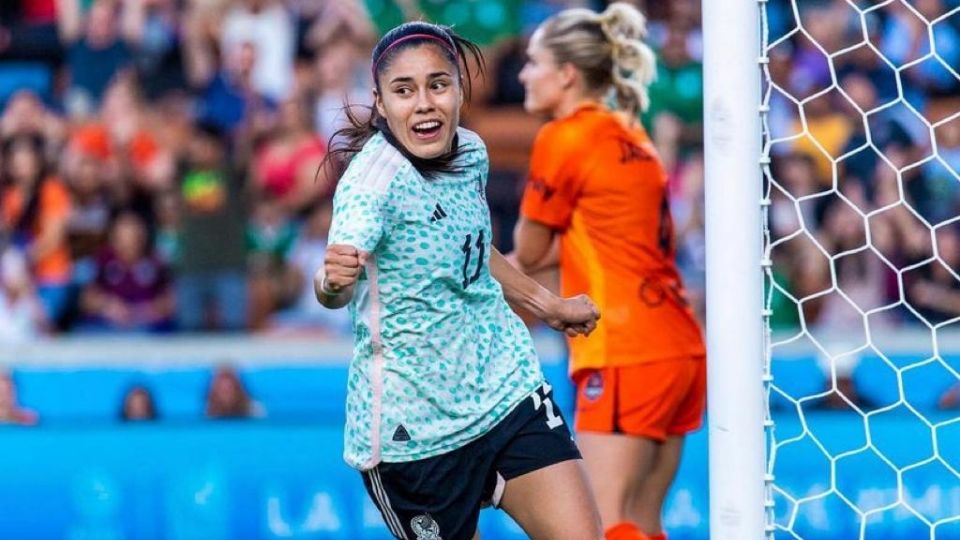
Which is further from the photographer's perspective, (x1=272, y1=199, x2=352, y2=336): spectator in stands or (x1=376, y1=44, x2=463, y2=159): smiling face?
(x1=272, y1=199, x2=352, y2=336): spectator in stands

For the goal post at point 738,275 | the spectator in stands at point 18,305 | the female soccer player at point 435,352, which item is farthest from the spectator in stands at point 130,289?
the goal post at point 738,275

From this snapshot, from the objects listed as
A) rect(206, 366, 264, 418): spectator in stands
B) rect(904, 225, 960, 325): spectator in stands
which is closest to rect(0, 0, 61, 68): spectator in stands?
Result: rect(206, 366, 264, 418): spectator in stands

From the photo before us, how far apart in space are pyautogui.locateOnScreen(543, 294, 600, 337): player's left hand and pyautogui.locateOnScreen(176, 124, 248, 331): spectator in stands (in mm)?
5820

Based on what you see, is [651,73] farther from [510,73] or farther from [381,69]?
[510,73]

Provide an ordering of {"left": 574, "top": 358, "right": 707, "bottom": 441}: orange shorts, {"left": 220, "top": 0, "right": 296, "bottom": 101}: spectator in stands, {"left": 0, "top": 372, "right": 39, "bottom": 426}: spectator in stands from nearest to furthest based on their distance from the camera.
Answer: {"left": 574, "top": 358, "right": 707, "bottom": 441}: orange shorts → {"left": 0, "top": 372, "right": 39, "bottom": 426}: spectator in stands → {"left": 220, "top": 0, "right": 296, "bottom": 101}: spectator in stands

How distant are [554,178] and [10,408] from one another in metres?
4.01

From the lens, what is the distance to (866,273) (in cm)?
950

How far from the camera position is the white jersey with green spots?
391 centimetres

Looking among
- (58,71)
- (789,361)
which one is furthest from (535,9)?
(789,361)

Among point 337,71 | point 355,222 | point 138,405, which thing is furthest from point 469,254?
point 337,71

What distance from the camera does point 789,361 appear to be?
8031 millimetres

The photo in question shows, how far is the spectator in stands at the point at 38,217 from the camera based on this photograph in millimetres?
10023

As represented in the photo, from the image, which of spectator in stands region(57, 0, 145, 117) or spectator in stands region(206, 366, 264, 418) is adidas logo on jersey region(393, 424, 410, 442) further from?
spectator in stands region(57, 0, 145, 117)

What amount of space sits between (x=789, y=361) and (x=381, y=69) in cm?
448
